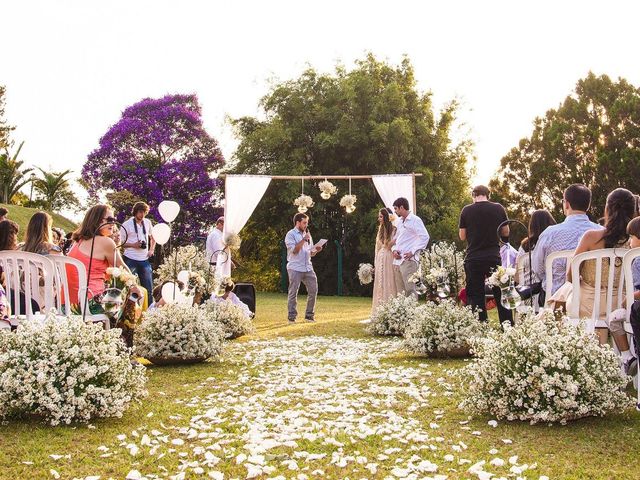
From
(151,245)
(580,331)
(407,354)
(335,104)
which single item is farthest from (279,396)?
(335,104)

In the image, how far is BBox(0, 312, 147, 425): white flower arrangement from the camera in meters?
4.58

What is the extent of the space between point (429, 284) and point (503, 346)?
5632 millimetres

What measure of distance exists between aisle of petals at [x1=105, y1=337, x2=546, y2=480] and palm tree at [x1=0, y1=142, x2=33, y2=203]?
28.4 meters

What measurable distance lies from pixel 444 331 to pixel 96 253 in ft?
11.2

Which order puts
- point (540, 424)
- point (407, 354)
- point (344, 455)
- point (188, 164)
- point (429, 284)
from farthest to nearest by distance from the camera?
point (188, 164), point (429, 284), point (407, 354), point (540, 424), point (344, 455)

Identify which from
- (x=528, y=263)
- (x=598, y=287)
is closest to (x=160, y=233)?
Result: (x=528, y=263)

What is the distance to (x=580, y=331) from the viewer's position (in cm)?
471

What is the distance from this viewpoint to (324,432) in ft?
14.7

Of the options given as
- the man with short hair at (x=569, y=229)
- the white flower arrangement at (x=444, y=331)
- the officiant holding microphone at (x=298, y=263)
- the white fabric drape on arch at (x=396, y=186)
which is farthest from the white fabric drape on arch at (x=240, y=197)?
the man with short hair at (x=569, y=229)

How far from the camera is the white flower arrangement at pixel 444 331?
7.58 meters

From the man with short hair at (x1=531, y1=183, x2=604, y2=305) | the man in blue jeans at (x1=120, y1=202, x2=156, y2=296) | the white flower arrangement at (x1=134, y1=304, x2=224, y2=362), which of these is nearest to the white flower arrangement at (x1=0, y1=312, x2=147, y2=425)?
the white flower arrangement at (x1=134, y1=304, x2=224, y2=362)

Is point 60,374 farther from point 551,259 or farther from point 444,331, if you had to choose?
point 444,331

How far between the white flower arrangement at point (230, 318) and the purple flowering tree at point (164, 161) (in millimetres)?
18567

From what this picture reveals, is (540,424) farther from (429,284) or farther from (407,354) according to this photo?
(429,284)
